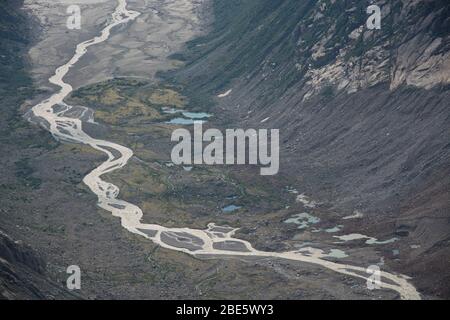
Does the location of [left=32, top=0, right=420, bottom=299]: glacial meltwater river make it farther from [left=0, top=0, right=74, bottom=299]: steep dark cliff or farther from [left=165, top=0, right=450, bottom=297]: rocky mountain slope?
[left=0, top=0, right=74, bottom=299]: steep dark cliff

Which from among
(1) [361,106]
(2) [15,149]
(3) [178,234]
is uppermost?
(1) [361,106]

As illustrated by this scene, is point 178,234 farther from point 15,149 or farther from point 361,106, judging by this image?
point 15,149

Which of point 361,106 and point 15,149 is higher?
point 361,106


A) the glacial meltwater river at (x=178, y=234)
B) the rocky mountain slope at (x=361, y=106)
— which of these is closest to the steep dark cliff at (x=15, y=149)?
the glacial meltwater river at (x=178, y=234)

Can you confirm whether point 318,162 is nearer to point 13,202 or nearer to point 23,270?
point 13,202

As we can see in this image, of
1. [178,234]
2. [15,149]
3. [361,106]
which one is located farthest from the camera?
[15,149]

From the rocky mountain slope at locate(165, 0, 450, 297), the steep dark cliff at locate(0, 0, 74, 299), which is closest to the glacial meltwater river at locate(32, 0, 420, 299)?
the rocky mountain slope at locate(165, 0, 450, 297)

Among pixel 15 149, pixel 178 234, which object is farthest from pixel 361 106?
pixel 15 149
